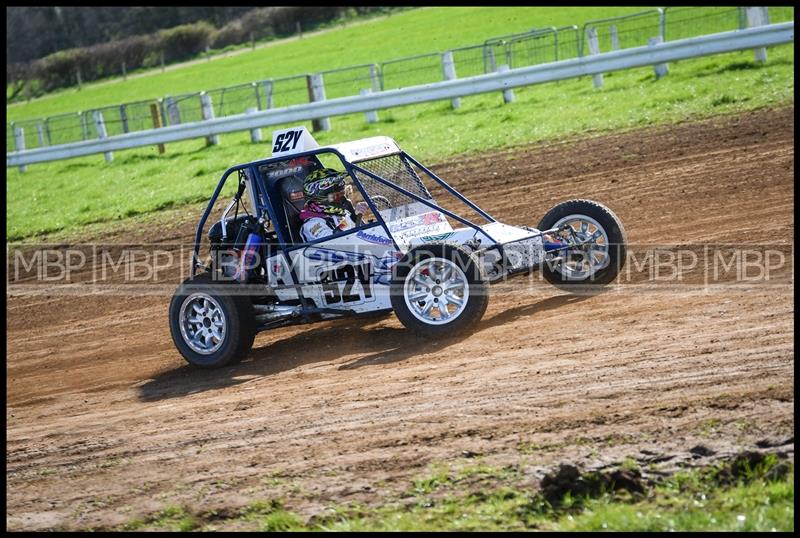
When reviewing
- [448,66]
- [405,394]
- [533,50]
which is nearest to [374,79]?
[448,66]

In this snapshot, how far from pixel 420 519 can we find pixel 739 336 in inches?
116

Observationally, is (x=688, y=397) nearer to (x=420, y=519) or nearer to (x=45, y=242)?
(x=420, y=519)

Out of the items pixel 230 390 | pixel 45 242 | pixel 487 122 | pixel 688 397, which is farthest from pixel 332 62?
pixel 688 397

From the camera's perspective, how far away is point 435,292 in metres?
8.56

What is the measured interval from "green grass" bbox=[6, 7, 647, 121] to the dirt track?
24382 millimetres

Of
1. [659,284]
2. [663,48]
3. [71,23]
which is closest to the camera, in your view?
[659,284]

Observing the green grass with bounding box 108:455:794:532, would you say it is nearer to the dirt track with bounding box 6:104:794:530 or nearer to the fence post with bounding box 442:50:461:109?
the dirt track with bounding box 6:104:794:530

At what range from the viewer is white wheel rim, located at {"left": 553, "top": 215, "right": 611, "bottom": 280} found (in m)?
9.25

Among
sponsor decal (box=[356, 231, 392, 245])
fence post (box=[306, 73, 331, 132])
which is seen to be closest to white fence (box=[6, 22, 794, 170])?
fence post (box=[306, 73, 331, 132])

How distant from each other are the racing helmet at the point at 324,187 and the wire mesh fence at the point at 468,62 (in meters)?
12.8

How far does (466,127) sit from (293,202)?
9.72m

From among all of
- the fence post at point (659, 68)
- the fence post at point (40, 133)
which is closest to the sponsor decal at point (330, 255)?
the fence post at point (659, 68)

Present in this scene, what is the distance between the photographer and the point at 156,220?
1633cm

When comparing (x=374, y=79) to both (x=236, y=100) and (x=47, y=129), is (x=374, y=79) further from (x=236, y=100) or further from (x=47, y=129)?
(x=47, y=129)
